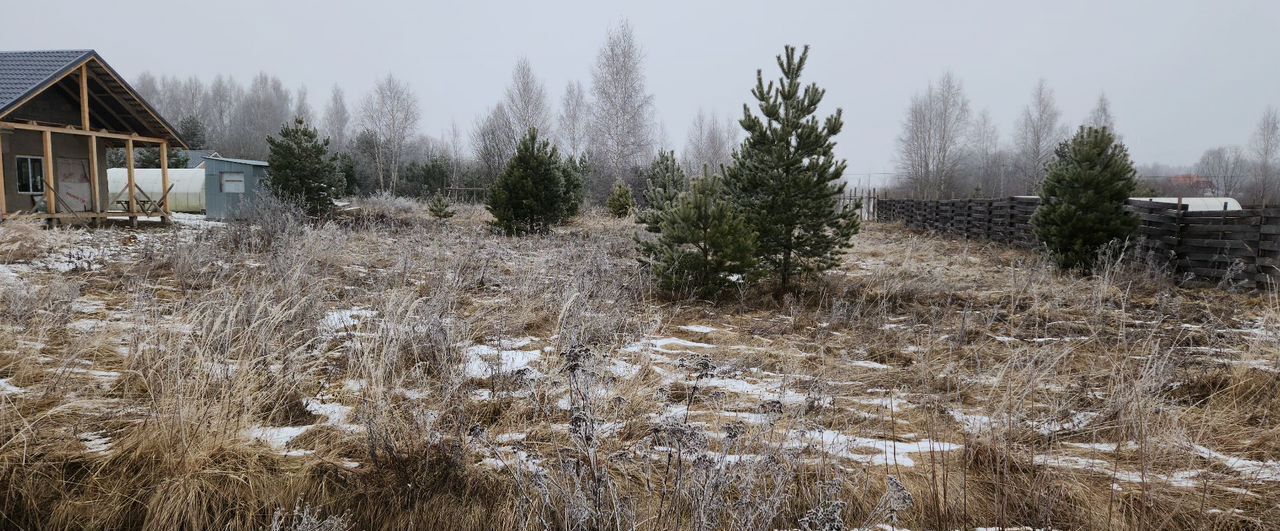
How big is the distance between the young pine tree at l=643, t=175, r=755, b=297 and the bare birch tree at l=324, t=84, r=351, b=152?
5914cm

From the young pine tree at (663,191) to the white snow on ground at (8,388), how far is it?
17.8ft

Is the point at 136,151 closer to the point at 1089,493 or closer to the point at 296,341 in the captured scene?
the point at 296,341

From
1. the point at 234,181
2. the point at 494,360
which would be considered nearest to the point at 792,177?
the point at 494,360

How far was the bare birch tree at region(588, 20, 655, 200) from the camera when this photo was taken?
29578 mm

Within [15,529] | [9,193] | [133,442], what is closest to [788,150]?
[133,442]

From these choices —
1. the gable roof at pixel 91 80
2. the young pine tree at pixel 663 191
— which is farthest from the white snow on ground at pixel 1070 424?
the gable roof at pixel 91 80

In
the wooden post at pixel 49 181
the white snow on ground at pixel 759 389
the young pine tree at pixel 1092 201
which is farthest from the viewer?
the wooden post at pixel 49 181

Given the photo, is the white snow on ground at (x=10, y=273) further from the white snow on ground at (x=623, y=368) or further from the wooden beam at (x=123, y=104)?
the wooden beam at (x=123, y=104)

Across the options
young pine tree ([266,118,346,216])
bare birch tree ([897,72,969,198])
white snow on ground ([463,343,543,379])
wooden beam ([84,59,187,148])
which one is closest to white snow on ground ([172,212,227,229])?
young pine tree ([266,118,346,216])

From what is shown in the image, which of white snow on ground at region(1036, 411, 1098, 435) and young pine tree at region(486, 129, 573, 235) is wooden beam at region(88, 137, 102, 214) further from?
white snow on ground at region(1036, 411, 1098, 435)

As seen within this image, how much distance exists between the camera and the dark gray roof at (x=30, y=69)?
12.9m

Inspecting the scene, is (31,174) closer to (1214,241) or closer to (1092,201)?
(1092,201)

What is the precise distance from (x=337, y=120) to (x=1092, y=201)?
210 ft

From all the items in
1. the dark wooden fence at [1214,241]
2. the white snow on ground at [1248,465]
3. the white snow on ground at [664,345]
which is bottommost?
the white snow on ground at [1248,465]
